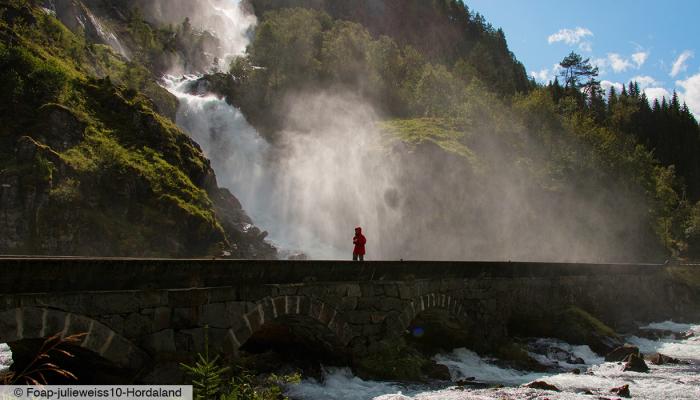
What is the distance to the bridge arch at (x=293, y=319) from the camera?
40.4 feet

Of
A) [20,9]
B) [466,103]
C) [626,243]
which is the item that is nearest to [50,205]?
[20,9]

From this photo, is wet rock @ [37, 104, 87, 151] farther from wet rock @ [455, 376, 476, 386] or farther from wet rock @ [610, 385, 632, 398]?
wet rock @ [610, 385, 632, 398]

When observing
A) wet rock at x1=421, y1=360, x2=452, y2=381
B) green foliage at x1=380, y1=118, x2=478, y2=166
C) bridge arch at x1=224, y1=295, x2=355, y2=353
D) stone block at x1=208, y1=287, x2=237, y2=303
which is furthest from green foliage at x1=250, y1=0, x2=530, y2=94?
stone block at x1=208, y1=287, x2=237, y2=303

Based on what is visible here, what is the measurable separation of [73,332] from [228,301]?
348 centimetres

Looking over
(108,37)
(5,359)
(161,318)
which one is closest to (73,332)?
(161,318)

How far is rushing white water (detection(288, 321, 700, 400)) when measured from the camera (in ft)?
47.2

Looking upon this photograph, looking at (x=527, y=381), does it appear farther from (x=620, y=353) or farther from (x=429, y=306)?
(x=620, y=353)

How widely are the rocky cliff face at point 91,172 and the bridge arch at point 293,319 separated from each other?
1631cm

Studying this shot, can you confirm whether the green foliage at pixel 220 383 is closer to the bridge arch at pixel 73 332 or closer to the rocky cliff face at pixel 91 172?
the bridge arch at pixel 73 332

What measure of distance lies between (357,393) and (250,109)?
54.2 m

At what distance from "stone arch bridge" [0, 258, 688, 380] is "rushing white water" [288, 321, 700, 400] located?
1.19 m

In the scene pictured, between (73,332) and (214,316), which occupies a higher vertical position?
(214,316)

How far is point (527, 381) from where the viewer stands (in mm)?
17391

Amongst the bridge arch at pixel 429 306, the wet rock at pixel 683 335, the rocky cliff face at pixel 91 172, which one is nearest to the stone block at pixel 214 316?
the bridge arch at pixel 429 306
